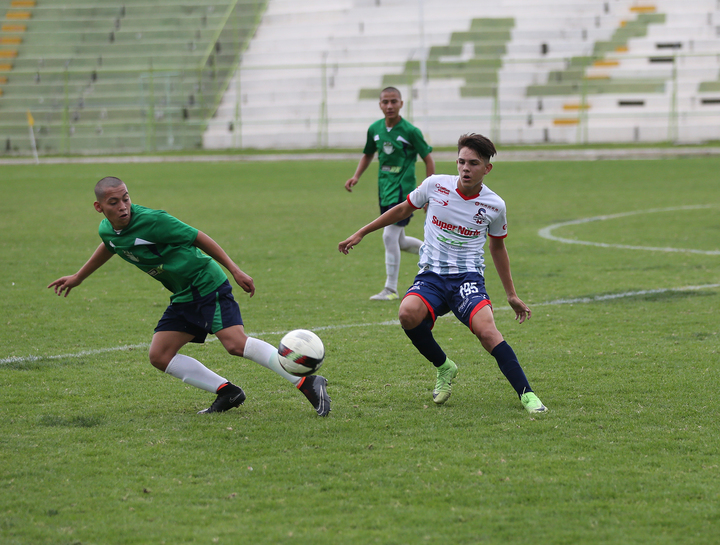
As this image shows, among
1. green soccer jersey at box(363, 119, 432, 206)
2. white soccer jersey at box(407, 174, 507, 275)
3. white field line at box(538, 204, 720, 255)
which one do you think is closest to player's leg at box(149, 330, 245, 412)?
white soccer jersey at box(407, 174, 507, 275)

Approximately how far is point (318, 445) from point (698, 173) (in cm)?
1741

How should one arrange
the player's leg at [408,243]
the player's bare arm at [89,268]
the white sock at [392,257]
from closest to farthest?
the player's bare arm at [89,268] < the white sock at [392,257] < the player's leg at [408,243]

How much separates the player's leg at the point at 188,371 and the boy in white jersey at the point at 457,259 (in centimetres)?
102

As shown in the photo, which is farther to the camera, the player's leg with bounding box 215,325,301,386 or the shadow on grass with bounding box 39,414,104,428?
the player's leg with bounding box 215,325,301,386

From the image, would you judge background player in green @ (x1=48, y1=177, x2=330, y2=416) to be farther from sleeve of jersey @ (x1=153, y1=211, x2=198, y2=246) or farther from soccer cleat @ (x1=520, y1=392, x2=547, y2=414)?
soccer cleat @ (x1=520, y1=392, x2=547, y2=414)

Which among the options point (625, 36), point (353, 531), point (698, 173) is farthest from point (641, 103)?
point (353, 531)

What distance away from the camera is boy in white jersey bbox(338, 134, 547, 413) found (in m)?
4.76

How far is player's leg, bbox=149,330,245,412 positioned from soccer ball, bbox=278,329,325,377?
1.20ft

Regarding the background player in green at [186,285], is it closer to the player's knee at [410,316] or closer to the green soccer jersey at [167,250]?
the green soccer jersey at [167,250]

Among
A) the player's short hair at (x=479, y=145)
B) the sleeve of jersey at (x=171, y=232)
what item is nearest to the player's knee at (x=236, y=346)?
the sleeve of jersey at (x=171, y=232)

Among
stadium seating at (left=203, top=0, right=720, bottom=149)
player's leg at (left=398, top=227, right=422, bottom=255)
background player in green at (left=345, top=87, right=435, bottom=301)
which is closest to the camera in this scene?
background player in green at (left=345, top=87, right=435, bottom=301)

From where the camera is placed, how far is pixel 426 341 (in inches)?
194

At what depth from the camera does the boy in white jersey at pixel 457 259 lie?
4.76 meters

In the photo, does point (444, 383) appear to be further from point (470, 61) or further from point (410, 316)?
point (470, 61)
